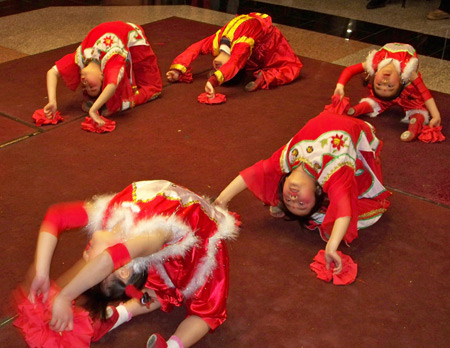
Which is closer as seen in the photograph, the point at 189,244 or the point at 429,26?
the point at 189,244

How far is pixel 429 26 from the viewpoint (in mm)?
4234

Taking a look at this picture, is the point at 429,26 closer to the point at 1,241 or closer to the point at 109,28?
the point at 109,28

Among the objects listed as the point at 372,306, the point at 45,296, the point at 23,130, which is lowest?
the point at 23,130

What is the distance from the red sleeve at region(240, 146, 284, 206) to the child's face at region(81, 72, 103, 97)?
0.99 m

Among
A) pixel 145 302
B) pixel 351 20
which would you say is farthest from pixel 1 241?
pixel 351 20

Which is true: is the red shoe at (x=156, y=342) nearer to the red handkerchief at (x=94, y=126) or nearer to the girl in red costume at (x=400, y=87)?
the red handkerchief at (x=94, y=126)

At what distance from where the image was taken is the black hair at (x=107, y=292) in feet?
4.44

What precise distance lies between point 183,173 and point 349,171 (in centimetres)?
69

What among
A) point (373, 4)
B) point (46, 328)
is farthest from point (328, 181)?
point (373, 4)

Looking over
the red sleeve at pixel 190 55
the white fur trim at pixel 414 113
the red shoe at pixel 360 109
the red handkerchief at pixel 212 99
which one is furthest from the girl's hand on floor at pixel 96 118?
the white fur trim at pixel 414 113

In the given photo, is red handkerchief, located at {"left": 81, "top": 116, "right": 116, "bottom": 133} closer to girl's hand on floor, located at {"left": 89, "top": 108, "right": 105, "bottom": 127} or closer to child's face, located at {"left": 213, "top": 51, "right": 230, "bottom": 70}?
girl's hand on floor, located at {"left": 89, "top": 108, "right": 105, "bottom": 127}

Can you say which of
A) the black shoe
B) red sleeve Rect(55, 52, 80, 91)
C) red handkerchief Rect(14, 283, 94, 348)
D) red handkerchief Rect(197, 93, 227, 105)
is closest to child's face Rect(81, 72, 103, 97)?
red sleeve Rect(55, 52, 80, 91)

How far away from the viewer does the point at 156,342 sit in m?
1.43

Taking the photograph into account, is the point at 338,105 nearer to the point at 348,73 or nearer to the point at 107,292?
the point at 348,73
